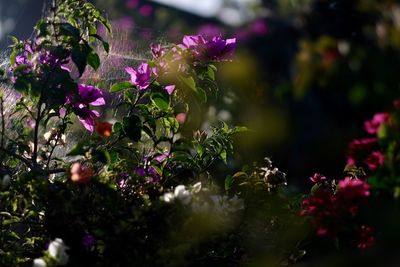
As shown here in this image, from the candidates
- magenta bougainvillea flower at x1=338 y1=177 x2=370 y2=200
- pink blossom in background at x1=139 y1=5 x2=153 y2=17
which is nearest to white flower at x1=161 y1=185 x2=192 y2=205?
magenta bougainvillea flower at x1=338 y1=177 x2=370 y2=200

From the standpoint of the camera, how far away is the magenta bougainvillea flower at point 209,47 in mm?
1766

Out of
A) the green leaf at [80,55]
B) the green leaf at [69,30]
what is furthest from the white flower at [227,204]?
the green leaf at [69,30]

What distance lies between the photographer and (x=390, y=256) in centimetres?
92

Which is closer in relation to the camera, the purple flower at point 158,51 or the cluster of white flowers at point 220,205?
the cluster of white flowers at point 220,205

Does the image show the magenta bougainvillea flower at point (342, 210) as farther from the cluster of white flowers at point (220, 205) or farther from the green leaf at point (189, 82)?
the green leaf at point (189, 82)

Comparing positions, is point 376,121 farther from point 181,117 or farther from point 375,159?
point 181,117

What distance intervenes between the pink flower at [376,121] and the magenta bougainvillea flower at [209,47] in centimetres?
74

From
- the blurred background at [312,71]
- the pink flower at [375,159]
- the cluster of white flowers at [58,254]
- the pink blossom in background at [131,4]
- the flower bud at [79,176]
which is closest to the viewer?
the blurred background at [312,71]

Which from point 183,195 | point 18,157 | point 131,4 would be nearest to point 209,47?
point 183,195

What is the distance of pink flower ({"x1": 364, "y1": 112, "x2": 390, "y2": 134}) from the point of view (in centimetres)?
104

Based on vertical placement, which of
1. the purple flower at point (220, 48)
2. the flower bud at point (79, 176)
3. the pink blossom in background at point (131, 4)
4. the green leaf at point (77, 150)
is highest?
the pink blossom in background at point (131, 4)

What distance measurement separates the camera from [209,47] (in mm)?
1777

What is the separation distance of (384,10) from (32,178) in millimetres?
1027

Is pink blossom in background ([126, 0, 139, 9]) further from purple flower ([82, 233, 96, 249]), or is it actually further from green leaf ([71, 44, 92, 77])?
purple flower ([82, 233, 96, 249])
